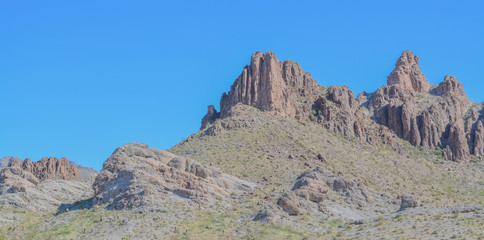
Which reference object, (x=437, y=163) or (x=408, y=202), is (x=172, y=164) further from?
(x=437, y=163)

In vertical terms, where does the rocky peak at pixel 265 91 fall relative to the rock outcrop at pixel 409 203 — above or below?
above

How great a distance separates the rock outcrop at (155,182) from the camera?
92688 millimetres

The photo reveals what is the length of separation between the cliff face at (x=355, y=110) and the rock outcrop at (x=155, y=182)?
5077 cm

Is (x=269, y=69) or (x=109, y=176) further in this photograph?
(x=269, y=69)

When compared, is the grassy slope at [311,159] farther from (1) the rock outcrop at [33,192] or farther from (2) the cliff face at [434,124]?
(1) the rock outcrop at [33,192]

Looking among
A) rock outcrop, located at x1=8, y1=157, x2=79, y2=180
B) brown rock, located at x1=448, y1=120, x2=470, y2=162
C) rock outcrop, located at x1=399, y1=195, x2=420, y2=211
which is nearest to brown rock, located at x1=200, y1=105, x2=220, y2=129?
rock outcrop, located at x1=8, y1=157, x2=79, y2=180

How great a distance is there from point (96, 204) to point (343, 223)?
32038 mm

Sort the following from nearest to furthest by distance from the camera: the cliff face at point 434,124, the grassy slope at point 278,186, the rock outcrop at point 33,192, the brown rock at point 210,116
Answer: the grassy slope at point 278,186
the rock outcrop at point 33,192
the brown rock at point 210,116
the cliff face at point 434,124

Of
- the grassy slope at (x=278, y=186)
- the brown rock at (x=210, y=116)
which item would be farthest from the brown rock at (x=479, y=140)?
the brown rock at (x=210, y=116)

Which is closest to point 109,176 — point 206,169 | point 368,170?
point 206,169

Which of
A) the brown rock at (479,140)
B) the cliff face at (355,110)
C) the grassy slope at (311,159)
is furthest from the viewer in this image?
the brown rock at (479,140)

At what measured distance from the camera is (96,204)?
95500 mm

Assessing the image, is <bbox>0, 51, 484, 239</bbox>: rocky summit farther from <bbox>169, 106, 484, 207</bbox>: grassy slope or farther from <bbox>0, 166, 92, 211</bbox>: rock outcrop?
<bbox>169, 106, 484, 207</bbox>: grassy slope

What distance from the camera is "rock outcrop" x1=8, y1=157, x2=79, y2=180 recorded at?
156375mm
